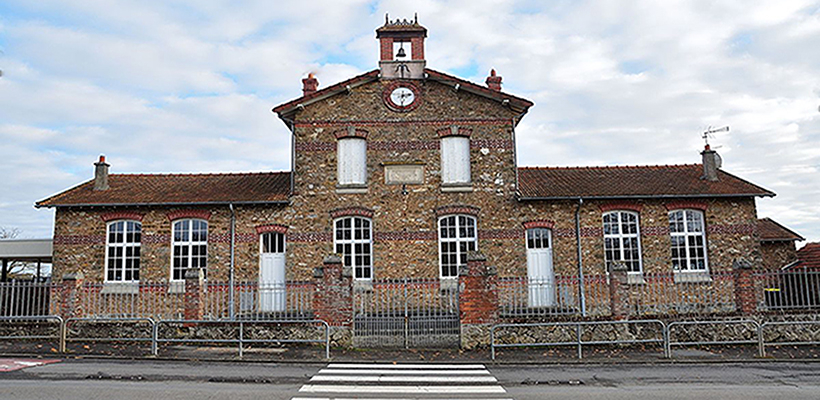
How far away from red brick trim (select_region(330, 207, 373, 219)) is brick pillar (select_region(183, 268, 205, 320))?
5.08 meters

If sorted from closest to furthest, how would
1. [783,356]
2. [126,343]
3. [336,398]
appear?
[336,398], [783,356], [126,343]

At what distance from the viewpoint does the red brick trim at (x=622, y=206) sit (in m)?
19.1

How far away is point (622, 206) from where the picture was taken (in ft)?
62.7

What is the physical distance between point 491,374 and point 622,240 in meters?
9.96

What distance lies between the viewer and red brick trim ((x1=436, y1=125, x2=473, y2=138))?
19.2 metres

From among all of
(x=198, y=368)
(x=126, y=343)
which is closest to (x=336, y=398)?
(x=198, y=368)

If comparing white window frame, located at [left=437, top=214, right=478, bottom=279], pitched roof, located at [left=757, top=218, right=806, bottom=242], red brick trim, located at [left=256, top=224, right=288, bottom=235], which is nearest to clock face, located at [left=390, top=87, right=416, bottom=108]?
white window frame, located at [left=437, top=214, right=478, bottom=279]

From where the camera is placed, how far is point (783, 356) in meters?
12.9

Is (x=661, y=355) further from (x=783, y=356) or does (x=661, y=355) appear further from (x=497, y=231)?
(x=497, y=231)

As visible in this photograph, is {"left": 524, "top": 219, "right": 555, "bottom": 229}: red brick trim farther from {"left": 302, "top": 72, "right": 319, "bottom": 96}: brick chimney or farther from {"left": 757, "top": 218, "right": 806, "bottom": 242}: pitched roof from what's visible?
{"left": 757, "top": 218, "right": 806, "bottom": 242}: pitched roof

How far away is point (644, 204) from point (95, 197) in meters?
18.0

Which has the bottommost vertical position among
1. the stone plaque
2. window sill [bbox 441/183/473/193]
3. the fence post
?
the fence post

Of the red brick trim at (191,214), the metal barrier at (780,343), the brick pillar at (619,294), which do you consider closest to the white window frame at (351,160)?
the red brick trim at (191,214)

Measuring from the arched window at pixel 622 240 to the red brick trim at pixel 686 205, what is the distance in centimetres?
114
